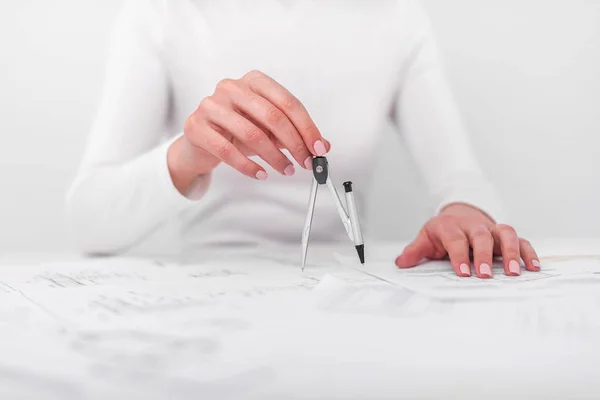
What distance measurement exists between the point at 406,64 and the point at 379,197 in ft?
0.86

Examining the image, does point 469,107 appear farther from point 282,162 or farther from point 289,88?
point 282,162

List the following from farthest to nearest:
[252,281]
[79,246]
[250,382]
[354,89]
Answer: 1. [354,89]
2. [79,246]
3. [252,281]
4. [250,382]

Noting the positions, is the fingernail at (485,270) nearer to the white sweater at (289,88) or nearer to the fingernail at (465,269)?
the fingernail at (465,269)

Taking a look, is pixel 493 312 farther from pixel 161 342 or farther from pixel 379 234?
pixel 379 234

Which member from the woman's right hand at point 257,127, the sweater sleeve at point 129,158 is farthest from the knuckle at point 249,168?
the sweater sleeve at point 129,158

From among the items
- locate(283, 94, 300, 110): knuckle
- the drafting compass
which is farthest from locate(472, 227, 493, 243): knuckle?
locate(283, 94, 300, 110): knuckle

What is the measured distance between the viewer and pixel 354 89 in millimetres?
816

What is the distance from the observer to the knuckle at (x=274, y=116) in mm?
476

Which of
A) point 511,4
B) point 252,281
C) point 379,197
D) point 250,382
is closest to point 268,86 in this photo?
point 252,281

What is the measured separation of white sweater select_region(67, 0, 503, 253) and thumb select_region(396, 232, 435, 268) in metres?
0.16

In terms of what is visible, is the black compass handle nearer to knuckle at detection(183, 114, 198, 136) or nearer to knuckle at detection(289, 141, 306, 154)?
knuckle at detection(289, 141, 306, 154)

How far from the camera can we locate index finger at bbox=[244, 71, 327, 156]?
1.55 feet

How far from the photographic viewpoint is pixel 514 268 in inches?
18.9

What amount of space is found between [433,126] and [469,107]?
0.74 ft
